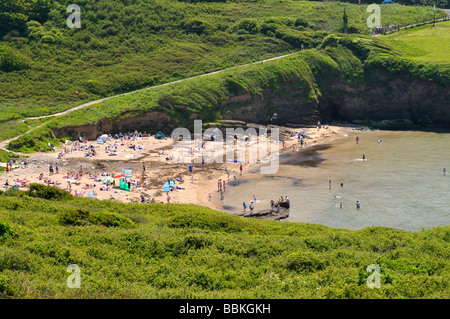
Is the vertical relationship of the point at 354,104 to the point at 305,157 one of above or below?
above

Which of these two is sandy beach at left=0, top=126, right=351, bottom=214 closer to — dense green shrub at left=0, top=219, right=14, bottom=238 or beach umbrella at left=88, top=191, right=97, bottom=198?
beach umbrella at left=88, top=191, right=97, bottom=198

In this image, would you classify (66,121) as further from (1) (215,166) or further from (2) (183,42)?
(2) (183,42)

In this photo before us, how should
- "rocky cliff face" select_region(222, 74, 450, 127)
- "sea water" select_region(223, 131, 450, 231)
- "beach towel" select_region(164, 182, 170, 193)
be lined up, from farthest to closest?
"rocky cliff face" select_region(222, 74, 450, 127), "beach towel" select_region(164, 182, 170, 193), "sea water" select_region(223, 131, 450, 231)

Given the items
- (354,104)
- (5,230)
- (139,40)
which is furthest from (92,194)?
(139,40)

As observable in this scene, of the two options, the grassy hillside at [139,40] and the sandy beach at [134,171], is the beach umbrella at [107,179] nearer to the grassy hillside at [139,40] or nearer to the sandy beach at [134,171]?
the sandy beach at [134,171]

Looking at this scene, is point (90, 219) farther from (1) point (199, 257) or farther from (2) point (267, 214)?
(2) point (267, 214)

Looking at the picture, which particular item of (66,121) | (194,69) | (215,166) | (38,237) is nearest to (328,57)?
(194,69)

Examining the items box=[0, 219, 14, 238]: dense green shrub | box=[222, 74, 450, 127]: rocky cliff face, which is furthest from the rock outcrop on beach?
box=[222, 74, 450, 127]: rocky cliff face
